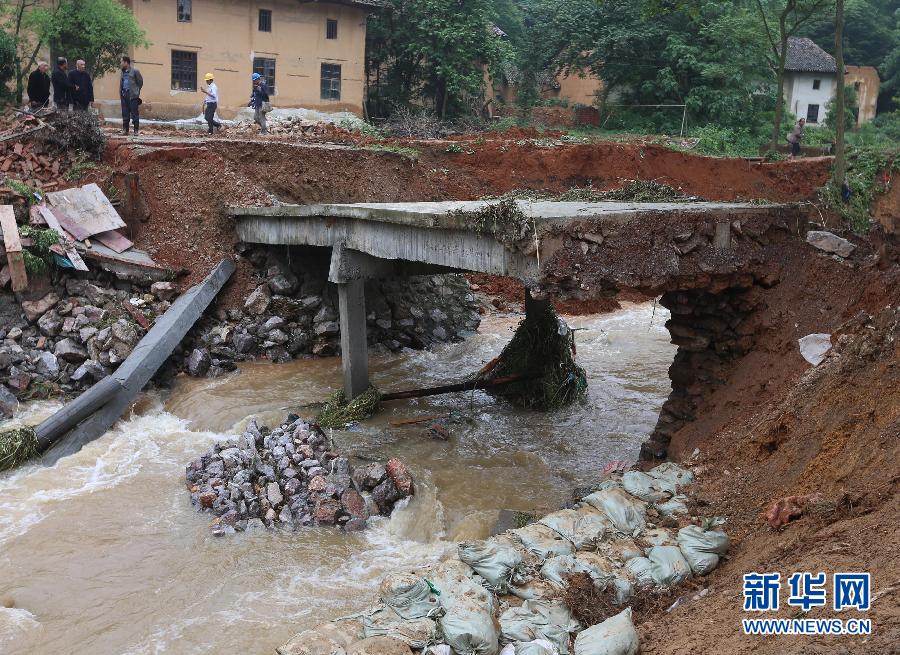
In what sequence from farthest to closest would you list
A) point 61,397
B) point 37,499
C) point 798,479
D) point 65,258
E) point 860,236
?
point 65,258 < point 61,397 < point 37,499 < point 860,236 < point 798,479

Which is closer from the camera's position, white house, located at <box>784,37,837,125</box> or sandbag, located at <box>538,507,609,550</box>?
sandbag, located at <box>538,507,609,550</box>

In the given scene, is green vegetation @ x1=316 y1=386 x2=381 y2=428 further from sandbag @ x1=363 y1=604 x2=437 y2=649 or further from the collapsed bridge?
sandbag @ x1=363 y1=604 x2=437 y2=649

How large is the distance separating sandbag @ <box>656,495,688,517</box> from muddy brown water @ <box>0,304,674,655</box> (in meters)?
2.24

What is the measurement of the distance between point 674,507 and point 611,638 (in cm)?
182

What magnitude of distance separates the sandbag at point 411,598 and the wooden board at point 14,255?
995 cm

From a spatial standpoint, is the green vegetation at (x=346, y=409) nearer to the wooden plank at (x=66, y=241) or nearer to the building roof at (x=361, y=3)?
the wooden plank at (x=66, y=241)

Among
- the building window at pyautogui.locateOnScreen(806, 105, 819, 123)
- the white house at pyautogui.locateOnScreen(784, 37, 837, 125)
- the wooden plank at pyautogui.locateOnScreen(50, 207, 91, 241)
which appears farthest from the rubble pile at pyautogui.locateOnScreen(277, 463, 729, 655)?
the building window at pyautogui.locateOnScreen(806, 105, 819, 123)

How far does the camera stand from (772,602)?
4473 millimetres

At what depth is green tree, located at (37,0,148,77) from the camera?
64.3ft

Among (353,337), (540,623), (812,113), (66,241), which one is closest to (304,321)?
(353,337)

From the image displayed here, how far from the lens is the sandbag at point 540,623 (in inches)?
194

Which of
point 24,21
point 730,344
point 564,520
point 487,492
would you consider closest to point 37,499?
point 487,492

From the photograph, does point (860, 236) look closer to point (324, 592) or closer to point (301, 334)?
point (324, 592)

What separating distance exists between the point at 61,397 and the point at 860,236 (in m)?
10.8
